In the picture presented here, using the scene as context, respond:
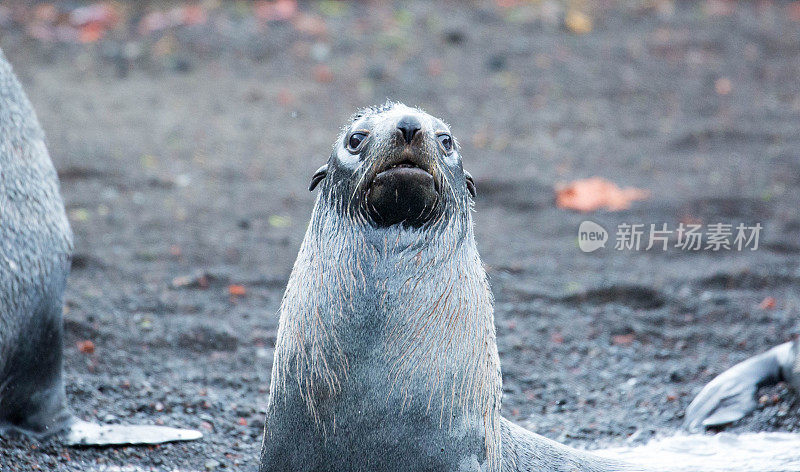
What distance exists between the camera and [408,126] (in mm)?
2682

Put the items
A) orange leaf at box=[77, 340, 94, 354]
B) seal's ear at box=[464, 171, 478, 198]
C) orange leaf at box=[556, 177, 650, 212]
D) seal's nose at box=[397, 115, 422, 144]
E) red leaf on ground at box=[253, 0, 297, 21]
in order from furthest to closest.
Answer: red leaf on ground at box=[253, 0, 297, 21]
orange leaf at box=[556, 177, 650, 212]
orange leaf at box=[77, 340, 94, 354]
seal's ear at box=[464, 171, 478, 198]
seal's nose at box=[397, 115, 422, 144]

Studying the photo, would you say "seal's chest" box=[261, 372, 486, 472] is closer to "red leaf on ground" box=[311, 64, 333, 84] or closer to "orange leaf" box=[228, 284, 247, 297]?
"orange leaf" box=[228, 284, 247, 297]

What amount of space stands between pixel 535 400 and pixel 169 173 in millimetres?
3808

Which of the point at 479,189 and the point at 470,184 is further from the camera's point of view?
the point at 479,189

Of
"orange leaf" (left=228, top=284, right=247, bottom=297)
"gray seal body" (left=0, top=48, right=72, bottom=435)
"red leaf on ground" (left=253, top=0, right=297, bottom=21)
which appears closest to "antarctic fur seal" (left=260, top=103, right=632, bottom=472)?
"gray seal body" (left=0, top=48, right=72, bottom=435)

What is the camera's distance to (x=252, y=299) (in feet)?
17.6

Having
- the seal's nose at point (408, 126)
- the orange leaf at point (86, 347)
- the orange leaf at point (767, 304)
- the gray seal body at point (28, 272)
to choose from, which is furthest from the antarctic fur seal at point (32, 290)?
the orange leaf at point (767, 304)

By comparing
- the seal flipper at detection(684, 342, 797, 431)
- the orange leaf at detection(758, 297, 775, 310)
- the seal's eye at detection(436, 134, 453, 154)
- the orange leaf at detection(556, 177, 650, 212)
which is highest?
the orange leaf at detection(556, 177, 650, 212)

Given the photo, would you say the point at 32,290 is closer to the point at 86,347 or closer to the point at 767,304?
the point at 86,347

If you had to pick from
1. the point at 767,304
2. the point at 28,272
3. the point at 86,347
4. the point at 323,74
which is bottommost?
the point at 86,347

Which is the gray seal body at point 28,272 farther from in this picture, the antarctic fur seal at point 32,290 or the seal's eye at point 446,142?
the seal's eye at point 446,142

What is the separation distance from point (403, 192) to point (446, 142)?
28 cm

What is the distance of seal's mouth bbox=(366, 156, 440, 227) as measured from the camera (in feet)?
8.86

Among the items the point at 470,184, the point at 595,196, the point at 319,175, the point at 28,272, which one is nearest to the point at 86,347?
the point at 28,272
